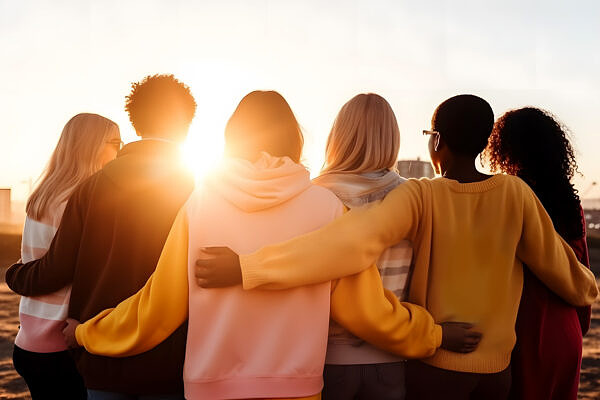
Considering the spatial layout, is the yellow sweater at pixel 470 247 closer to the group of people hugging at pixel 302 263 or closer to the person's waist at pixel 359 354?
the group of people hugging at pixel 302 263

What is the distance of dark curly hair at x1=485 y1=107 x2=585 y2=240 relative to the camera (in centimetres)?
308

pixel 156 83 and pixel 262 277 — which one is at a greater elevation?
pixel 156 83

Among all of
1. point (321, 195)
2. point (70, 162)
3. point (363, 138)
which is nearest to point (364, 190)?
point (363, 138)

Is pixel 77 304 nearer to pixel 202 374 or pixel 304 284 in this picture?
pixel 202 374

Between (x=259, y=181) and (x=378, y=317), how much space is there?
74cm

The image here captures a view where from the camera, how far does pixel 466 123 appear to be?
2.68 metres

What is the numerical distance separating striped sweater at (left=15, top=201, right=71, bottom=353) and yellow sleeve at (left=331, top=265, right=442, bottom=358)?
1473 millimetres

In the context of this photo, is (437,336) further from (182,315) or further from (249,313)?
(182,315)

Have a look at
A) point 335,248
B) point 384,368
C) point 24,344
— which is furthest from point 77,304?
point 384,368

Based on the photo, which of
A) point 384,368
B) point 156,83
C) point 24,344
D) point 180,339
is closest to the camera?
point 180,339

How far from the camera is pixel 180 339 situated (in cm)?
247

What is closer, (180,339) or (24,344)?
(180,339)

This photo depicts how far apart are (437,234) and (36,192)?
7.00ft

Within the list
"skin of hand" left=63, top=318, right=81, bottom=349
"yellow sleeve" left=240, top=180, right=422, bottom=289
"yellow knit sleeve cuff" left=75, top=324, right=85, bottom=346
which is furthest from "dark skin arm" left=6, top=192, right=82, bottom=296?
"yellow sleeve" left=240, top=180, right=422, bottom=289
